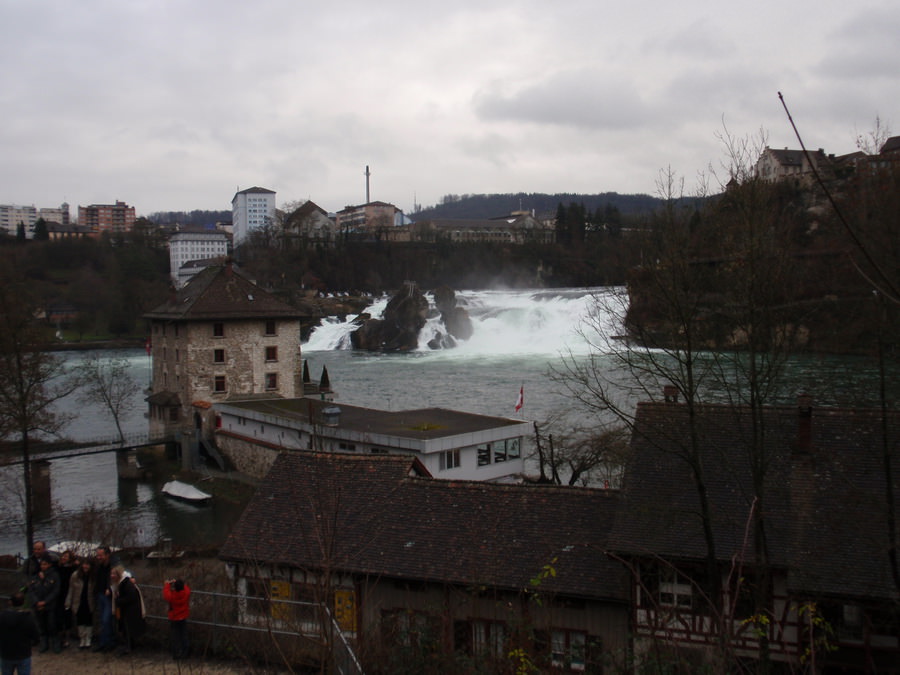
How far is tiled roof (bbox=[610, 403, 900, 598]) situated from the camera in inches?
345

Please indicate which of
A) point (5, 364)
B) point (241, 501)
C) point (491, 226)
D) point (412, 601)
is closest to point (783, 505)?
point (412, 601)

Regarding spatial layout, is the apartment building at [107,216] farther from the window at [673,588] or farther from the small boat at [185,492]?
the window at [673,588]

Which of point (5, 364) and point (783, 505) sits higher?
point (5, 364)

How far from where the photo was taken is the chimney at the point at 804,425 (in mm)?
10180

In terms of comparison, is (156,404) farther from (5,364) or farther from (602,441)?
(602,441)

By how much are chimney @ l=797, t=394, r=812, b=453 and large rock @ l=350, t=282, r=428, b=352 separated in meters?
60.9

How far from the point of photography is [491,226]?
151750 millimetres

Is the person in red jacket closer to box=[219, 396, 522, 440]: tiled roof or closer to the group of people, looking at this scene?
the group of people

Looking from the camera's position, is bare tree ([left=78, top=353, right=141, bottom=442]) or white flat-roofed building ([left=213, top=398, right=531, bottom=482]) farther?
bare tree ([left=78, top=353, right=141, bottom=442])

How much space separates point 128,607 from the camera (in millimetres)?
7746

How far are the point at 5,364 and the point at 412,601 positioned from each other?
1187 centimetres

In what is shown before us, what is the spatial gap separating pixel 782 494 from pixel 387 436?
12416mm

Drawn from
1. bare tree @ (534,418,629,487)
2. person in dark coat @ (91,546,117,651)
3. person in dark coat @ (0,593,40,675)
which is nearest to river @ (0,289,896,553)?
bare tree @ (534,418,629,487)

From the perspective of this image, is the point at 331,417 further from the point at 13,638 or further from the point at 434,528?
the point at 13,638
